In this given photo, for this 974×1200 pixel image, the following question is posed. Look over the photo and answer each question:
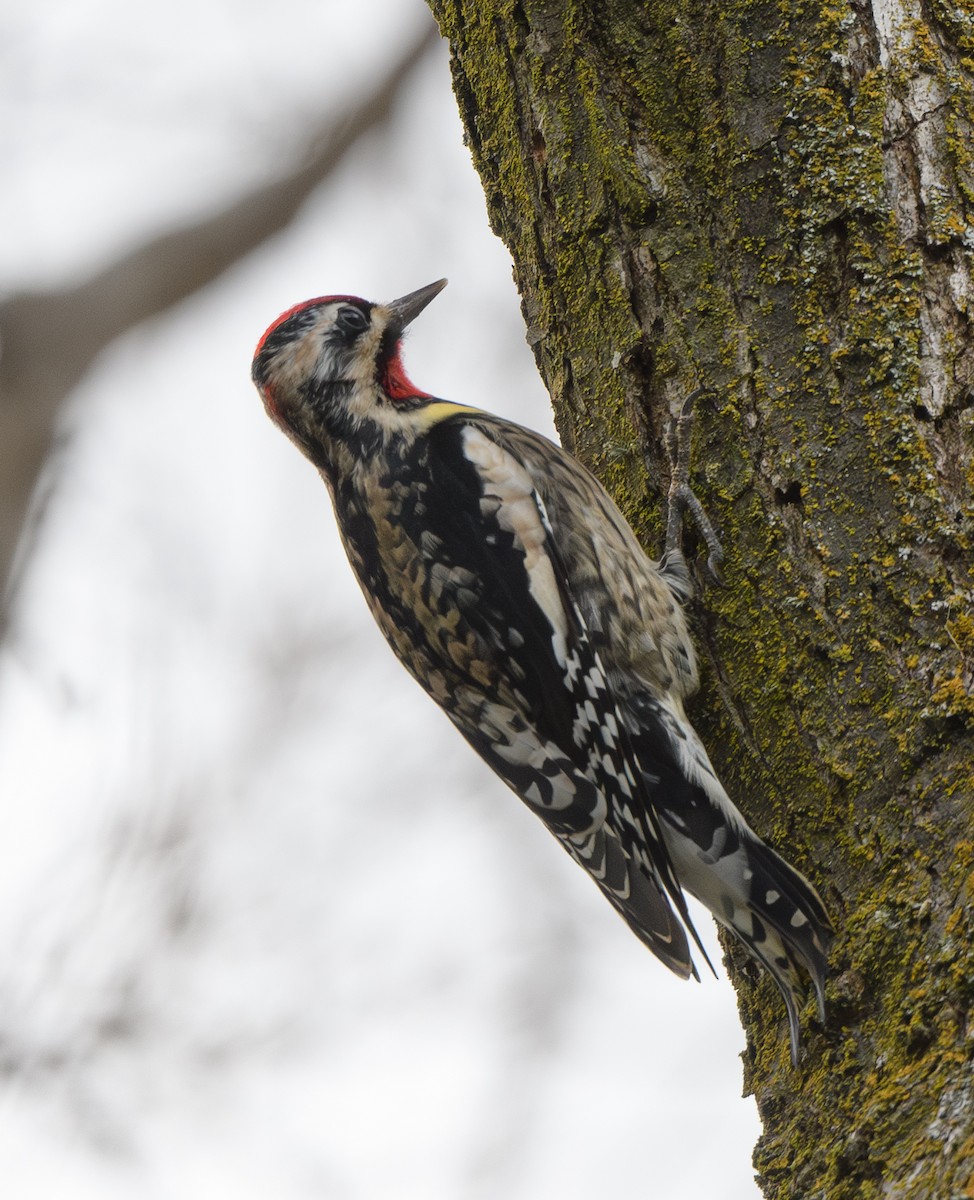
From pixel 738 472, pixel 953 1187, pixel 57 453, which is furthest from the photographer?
pixel 57 453

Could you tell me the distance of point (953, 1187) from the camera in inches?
62.8

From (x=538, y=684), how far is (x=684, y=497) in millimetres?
685

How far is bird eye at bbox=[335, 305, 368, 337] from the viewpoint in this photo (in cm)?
400

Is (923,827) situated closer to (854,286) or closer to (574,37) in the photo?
(854,286)

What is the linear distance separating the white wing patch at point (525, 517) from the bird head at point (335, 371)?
464 millimetres

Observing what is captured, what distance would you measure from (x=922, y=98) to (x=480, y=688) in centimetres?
170

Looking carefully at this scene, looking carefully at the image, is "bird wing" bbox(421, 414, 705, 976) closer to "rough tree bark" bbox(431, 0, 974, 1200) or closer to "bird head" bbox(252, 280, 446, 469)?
"rough tree bark" bbox(431, 0, 974, 1200)

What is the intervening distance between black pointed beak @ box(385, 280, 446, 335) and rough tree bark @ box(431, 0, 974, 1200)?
1.02 meters

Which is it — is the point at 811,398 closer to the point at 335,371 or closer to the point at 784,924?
the point at 784,924

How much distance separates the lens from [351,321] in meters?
4.02

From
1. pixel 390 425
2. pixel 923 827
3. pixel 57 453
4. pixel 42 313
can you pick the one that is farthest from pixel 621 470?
pixel 42 313

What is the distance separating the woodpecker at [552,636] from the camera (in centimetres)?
293

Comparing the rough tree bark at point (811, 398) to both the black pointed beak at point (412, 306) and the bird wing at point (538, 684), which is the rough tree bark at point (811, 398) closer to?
the bird wing at point (538, 684)

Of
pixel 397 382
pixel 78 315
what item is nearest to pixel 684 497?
pixel 397 382
